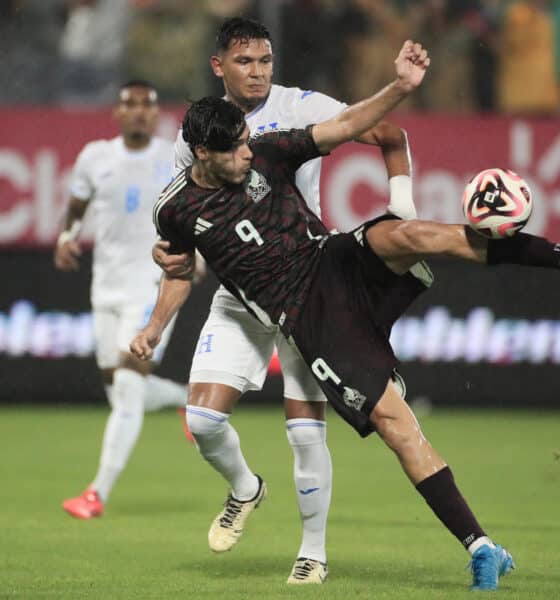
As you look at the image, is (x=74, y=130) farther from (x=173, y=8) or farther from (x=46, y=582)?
(x=46, y=582)

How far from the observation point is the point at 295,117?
6.59 m

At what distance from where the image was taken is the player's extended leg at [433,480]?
19.3 feet

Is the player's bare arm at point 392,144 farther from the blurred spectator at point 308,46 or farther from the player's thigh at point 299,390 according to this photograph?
the blurred spectator at point 308,46

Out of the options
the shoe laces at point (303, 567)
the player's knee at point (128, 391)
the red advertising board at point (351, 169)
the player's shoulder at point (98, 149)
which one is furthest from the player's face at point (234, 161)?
the red advertising board at point (351, 169)

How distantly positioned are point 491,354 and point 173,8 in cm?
452

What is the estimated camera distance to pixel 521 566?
6676 millimetres

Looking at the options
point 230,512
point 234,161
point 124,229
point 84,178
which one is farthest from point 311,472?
point 84,178

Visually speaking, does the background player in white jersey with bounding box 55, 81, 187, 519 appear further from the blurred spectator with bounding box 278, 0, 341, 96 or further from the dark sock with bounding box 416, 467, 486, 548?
the blurred spectator with bounding box 278, 0, 341, 96

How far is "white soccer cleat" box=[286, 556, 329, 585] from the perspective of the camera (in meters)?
6.30

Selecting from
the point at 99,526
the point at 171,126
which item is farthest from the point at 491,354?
the point at 99,526

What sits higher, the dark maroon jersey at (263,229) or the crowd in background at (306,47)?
the crowd in background at (306,47)

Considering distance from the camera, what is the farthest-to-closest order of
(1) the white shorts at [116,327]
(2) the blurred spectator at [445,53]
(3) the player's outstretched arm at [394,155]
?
(2) the blurred spectator at [445,53] < (1) the white shorts at [116,327] < (3) the player's outstretched arm at [394,155]

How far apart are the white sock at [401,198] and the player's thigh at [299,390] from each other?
31.3 inches

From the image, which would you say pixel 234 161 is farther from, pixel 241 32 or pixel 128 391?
pixel 128 391
